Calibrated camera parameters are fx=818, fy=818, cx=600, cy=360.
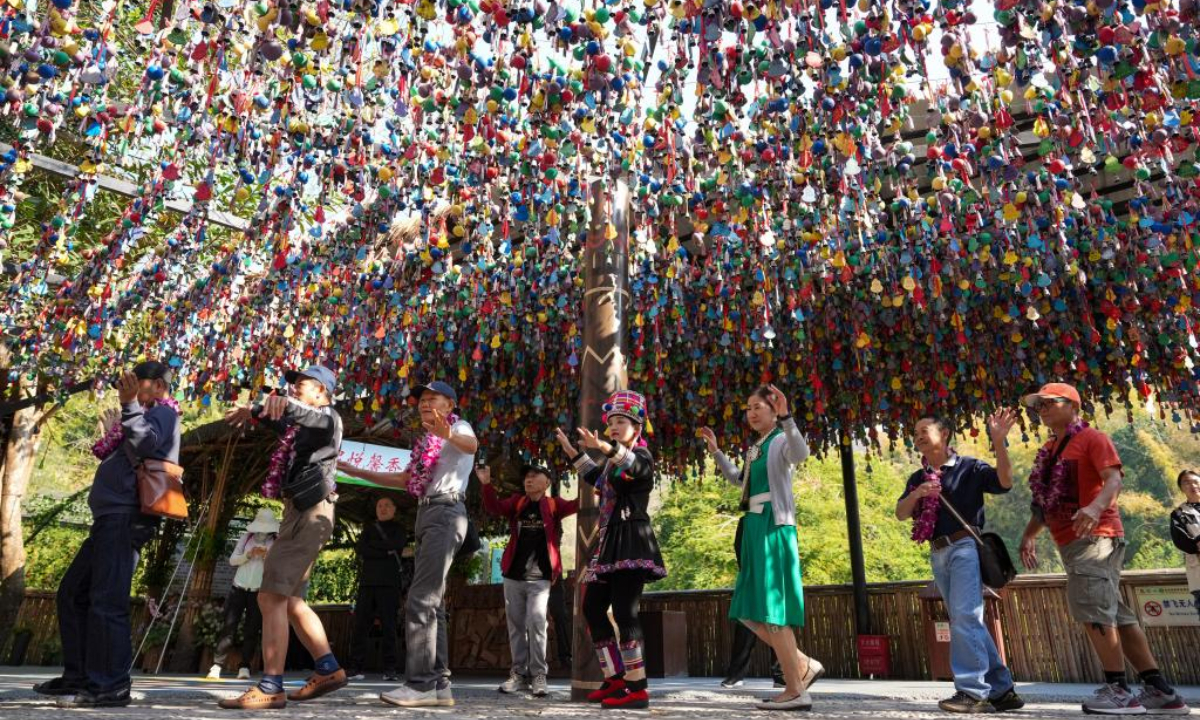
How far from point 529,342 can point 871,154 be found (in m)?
4.77

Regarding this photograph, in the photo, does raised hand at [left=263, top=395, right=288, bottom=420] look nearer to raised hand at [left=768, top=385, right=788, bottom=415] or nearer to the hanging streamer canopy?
the hanging streamer canopy

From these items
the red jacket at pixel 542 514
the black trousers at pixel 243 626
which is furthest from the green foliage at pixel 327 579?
the red jacket at pixel 542 514

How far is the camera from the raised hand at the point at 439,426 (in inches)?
149

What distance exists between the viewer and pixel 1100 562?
3779mm

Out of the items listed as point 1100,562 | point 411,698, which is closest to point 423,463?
point 411,698

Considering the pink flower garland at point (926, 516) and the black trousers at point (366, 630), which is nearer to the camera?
the pink flower garland at point (926, 516)

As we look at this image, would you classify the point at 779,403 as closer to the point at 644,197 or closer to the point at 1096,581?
the point at 1096,581

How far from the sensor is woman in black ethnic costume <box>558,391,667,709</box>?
364 cm

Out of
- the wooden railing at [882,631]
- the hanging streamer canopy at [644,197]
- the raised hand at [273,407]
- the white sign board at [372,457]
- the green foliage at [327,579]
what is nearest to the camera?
the hanging streamer canopy at [644,197]

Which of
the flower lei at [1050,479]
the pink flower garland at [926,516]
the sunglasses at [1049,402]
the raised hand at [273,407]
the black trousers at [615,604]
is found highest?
the sunglasses at [1049,402]

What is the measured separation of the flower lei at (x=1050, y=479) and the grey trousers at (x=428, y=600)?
285 centimetres

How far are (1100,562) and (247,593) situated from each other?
270 inches

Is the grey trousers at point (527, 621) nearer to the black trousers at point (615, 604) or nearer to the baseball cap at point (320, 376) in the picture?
the black trousers at point (615, 604)

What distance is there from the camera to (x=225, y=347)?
→ 24.0 ft
